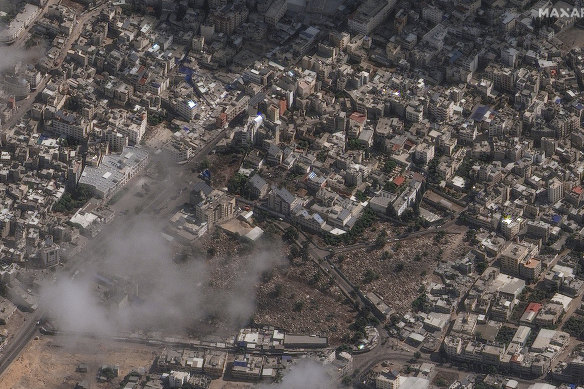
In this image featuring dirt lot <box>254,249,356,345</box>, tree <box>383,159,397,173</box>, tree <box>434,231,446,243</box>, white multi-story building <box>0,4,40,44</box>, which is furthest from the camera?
white multi-story building <box>0,4,40,44</box>

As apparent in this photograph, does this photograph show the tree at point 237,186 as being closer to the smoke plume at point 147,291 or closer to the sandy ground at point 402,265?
the smoke plume at point 147,291

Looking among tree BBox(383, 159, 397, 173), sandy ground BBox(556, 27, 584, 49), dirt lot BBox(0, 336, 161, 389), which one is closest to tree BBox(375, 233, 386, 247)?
tree BBox(383, 159, 397, 173)

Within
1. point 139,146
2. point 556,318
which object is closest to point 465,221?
point 556,318

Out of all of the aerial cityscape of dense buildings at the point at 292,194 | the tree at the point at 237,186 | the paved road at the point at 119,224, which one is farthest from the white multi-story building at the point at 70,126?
the tree at the point at 237,186

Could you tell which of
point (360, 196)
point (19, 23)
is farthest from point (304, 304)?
point (19, 23)

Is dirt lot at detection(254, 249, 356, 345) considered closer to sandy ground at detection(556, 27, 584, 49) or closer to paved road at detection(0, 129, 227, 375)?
paved road at detection(0, 129, 227, 375)

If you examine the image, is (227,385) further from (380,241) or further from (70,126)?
(70,126)

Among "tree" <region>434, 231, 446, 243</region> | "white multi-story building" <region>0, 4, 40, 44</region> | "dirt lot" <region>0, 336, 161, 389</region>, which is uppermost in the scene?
"tree" <region>434, 231, 446, 243</region>
